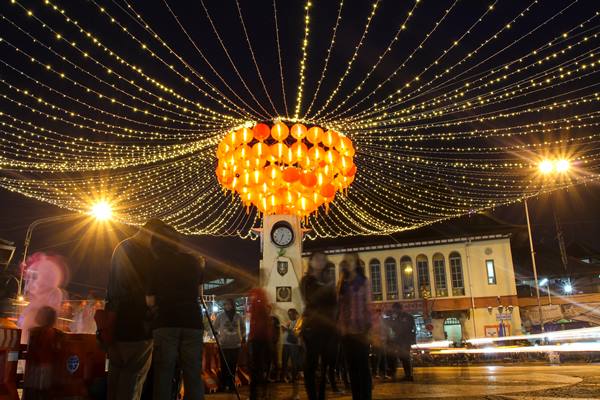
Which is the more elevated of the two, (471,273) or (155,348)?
(471,273)

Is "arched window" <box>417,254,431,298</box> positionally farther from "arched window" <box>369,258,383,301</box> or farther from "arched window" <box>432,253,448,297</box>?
"arched window" <box>369,258,383,301</box>

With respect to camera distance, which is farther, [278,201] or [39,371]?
[278,201]

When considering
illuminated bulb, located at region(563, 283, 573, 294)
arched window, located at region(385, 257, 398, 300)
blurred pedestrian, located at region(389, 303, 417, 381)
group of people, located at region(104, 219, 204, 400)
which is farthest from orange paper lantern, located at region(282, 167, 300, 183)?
illuminated bulb, located at region(563, 283, 573, 294)

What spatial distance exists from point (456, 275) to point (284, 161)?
2162 cm

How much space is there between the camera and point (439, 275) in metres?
33.4

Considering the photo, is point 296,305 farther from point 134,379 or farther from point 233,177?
point 134,379

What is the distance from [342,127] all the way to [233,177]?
4018 mm

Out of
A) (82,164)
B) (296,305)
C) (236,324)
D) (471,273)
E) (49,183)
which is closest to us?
(236,324)

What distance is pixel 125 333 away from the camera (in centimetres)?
398

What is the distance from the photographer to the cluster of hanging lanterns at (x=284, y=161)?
49.7 feet

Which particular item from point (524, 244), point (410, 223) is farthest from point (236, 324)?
point (524, 244)

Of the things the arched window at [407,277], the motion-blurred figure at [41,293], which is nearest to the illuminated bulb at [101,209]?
the motion-blurred figure at [41,293]

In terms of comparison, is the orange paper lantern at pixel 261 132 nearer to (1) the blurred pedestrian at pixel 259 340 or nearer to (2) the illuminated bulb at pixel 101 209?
(2) the illuminated bulb at pixel 101 209

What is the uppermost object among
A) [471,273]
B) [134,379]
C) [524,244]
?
[524,244]
